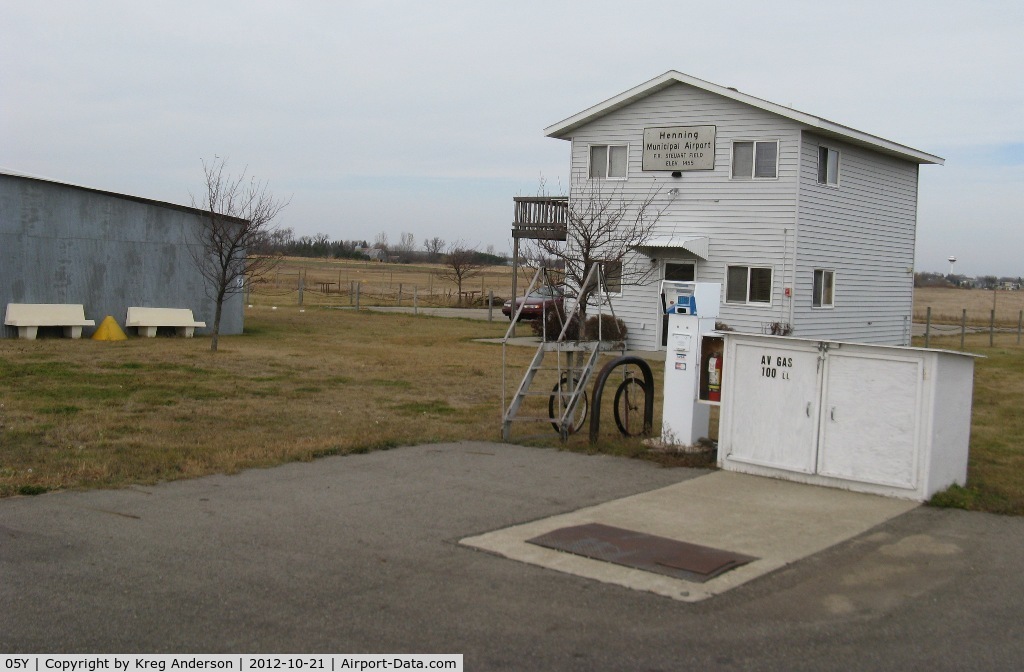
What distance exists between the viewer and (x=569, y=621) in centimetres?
550

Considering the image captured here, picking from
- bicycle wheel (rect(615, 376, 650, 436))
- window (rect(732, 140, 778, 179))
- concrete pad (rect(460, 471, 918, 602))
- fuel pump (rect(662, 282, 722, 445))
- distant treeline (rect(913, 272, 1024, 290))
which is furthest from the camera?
distant treeline (rect(913, 272, 1024, 290))

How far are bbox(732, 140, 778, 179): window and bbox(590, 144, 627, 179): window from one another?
282 cm

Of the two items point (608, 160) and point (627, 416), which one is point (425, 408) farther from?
point (608, 160)

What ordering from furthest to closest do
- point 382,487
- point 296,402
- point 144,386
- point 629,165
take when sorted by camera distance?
point 629,165 → point 144,386 → point 296,402 → point 382,487

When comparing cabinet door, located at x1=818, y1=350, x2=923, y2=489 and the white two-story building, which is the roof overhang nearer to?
the white two-story building

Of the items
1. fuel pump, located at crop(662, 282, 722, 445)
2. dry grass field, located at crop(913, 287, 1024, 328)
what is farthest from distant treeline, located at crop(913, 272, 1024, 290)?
fuel pump, located at crop(662, 282, 722, 445)

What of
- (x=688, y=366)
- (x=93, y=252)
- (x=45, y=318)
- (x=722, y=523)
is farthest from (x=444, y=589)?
(x=93, y=252)

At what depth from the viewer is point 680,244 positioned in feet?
76.4

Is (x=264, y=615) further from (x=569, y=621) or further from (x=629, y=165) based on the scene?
(x=629, y=165)

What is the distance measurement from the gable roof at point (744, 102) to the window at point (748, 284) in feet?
11.3

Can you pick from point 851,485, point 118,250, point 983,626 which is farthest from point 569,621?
point 118,250

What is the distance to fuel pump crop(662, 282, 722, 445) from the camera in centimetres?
1043

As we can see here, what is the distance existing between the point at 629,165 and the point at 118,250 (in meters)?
12.7

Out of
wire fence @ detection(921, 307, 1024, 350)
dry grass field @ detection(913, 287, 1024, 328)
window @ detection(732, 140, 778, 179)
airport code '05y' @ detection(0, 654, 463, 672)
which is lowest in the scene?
airport code '05y' @ detection(0, 654, 463, 672)
